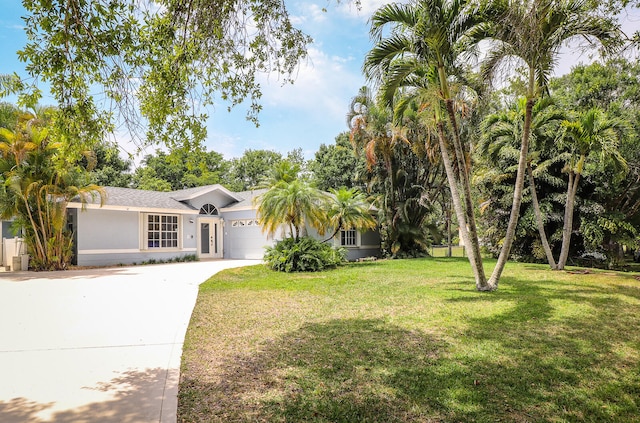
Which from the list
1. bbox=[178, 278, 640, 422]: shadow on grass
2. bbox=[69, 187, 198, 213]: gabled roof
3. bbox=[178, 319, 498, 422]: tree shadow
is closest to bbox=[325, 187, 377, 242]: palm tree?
bbox=[69, 187, 198, 213]: gabled roof

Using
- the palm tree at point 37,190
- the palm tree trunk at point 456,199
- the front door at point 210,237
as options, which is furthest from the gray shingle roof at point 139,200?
the palm tree trunk at point 456,199

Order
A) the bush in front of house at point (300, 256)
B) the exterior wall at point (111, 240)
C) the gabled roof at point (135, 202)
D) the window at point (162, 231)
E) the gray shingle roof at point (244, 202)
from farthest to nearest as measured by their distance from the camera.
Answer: the gray shingle roof at point (244, 202) → the window at point (162, 231) → the gabled roof at point (135, 202) → the exterior wall at point (111, 240) → the bush in front of house at point (300, 256)

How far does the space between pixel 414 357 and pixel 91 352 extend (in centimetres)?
420

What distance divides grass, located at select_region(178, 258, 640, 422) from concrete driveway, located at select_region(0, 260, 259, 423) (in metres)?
0.34

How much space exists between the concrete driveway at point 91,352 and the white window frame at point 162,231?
831 centimetres

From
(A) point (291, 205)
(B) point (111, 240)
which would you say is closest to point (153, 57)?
(A) point (291, 205)

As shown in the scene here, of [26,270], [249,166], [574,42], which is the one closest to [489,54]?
[574,42]

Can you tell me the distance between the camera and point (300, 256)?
47.2ft

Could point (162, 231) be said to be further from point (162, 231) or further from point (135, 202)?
point (135, 202)

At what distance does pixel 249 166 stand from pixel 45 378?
38.7 meters

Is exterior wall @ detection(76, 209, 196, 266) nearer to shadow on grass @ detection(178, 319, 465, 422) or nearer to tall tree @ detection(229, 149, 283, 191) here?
shadow on grass @ detection(178, 319, 465, 422)

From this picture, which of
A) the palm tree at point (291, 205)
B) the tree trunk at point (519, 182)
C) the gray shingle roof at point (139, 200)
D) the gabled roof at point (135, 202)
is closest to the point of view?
the tree trunk at point (519, 182)

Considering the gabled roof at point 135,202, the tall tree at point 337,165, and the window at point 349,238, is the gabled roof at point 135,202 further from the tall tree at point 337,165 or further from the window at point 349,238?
the tall tree at point 337,165

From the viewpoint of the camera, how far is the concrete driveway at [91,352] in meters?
3.59
